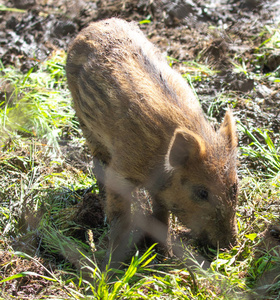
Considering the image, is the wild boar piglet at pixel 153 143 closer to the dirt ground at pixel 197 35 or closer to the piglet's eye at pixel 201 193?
the piglet's eye at pixel 201 193

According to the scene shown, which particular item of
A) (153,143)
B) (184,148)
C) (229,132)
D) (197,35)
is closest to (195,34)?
(197,35)

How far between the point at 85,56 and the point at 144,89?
100 centimetres

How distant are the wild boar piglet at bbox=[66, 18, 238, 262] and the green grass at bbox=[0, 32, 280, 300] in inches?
12.8

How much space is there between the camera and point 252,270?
146 inches

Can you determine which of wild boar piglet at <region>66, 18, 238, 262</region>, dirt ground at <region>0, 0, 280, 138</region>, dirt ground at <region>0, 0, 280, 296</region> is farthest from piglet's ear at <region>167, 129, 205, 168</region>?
dirt ground at <region>0, 0, 280, 138</region>

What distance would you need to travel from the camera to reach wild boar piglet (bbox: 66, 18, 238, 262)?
3676 mm

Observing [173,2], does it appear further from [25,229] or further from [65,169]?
[25,229]

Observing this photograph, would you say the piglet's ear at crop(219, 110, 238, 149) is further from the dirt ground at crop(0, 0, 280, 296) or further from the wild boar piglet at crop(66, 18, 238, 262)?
→ the dirt ground at crop(0, 0, 280, 296)

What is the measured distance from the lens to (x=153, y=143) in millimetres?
3846

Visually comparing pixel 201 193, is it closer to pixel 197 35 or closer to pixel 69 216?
pixel 69 216

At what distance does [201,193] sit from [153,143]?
65cm

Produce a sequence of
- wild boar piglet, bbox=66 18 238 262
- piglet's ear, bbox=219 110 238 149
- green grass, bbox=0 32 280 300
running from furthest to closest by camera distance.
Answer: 1. piglet's ear, bbox=219 110 238 149
2. wild boar piglet, bbox=66 18 238 262
3. green grass, bbox=0 32 280 300

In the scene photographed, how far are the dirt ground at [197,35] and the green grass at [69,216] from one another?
28cm

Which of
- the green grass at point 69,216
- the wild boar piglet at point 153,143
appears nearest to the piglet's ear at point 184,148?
the wild boar piglet at point 153,143
